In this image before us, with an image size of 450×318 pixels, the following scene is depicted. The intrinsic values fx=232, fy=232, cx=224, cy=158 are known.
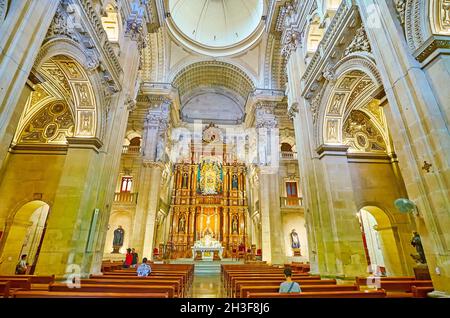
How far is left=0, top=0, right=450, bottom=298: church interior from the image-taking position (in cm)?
440

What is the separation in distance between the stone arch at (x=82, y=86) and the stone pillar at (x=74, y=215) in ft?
2.07

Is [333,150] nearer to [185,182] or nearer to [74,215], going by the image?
[74,215]

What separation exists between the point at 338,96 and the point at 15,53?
369 inches

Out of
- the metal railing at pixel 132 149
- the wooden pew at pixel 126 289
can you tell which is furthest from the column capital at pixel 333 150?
the metal railing at pixel 132 149

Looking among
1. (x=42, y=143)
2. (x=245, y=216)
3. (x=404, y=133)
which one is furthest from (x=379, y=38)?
(x=245, y=216)

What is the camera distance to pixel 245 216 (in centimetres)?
2242

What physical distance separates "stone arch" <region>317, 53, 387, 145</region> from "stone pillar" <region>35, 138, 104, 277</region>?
850 cm

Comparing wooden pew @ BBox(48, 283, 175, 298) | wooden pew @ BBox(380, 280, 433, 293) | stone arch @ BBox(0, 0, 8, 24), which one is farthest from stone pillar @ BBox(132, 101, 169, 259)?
wooden pew @ BBox(380, 280, 433, 293)

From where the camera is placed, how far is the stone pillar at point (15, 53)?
13.5 feet

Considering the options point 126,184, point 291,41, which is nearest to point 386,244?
point 291,41

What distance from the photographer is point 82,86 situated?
312 inches

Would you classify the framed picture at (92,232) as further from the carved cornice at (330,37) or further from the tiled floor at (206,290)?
the carved cornice at (330,37)

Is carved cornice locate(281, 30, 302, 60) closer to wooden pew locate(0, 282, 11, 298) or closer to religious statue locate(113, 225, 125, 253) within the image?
wooden pew locate(0, 282, 11, 298)

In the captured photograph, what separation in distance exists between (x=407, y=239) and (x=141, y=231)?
1420 centimetres
